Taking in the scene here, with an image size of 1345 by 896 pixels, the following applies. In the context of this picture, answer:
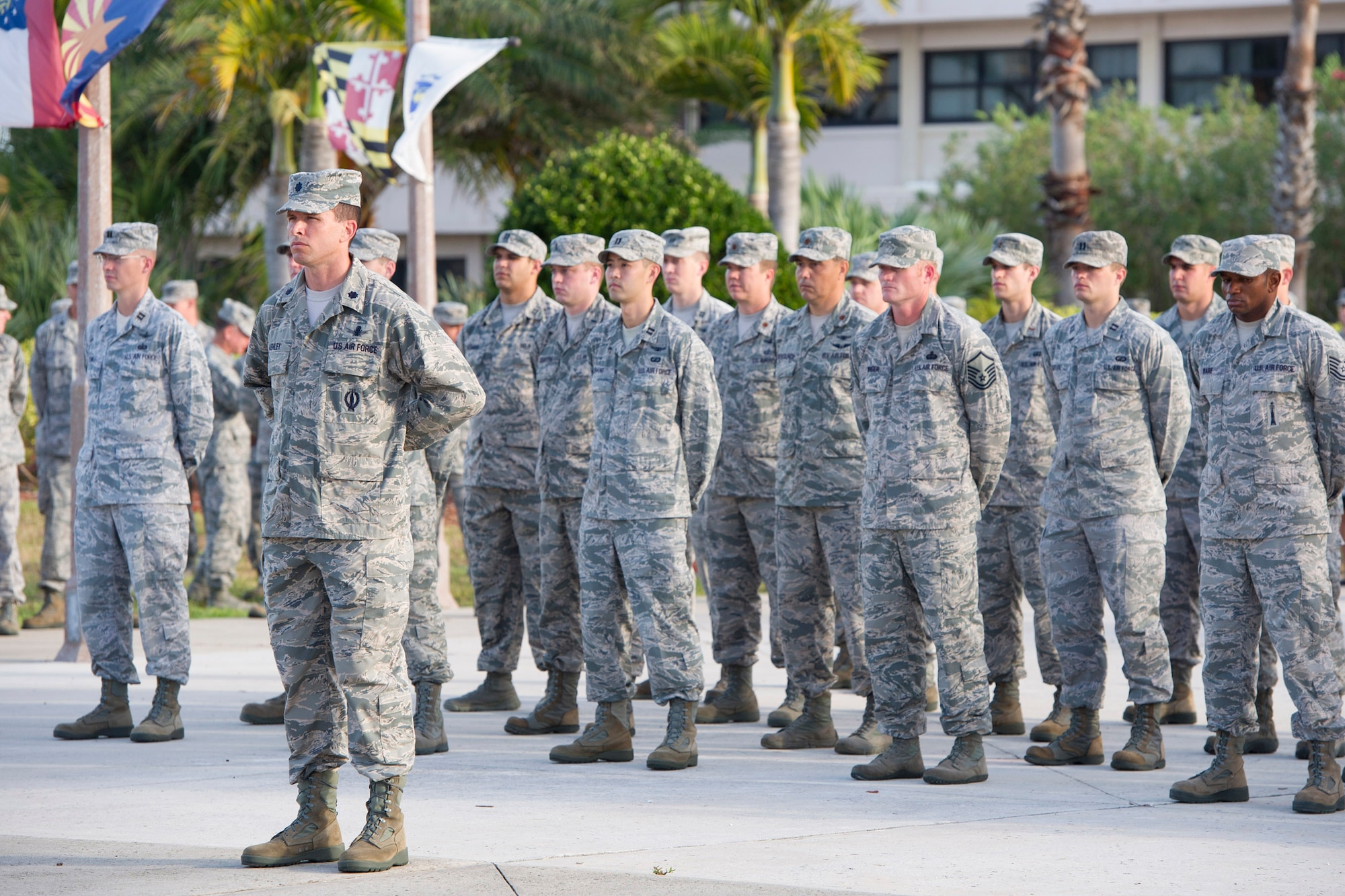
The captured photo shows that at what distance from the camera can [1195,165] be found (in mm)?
27672

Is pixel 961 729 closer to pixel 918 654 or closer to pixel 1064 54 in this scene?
pixel 918 654

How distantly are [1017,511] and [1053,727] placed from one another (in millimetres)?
1080

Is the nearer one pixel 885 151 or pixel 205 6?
pixel 205 6

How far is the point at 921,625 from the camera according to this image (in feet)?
23.3

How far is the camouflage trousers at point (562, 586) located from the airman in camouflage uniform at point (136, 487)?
172 cm

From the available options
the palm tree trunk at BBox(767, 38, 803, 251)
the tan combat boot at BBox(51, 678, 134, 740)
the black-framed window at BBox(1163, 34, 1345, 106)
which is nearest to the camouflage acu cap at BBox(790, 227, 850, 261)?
the tan combat boot at BBox(51, 678, 134, 740)

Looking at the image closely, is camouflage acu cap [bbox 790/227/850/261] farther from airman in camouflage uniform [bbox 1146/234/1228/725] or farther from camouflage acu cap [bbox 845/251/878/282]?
airman in camouflage uniform [bbox 1146/234/1228/725]

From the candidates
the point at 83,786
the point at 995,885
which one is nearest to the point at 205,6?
the point at 83,786

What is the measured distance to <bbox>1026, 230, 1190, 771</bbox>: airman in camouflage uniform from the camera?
7359 mm

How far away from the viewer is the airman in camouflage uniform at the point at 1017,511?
8195 millimetres

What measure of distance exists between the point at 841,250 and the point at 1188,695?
2930mm

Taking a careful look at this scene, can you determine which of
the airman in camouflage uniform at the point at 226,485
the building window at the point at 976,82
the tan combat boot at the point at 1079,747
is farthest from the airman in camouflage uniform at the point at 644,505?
the building window at the point at 976,82

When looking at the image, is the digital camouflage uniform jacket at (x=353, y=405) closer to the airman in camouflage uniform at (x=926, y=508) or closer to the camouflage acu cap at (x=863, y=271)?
the airman in camouflage uniform at (x=926, y=508)

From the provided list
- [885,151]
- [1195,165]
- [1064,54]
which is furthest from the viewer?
[885,151]
